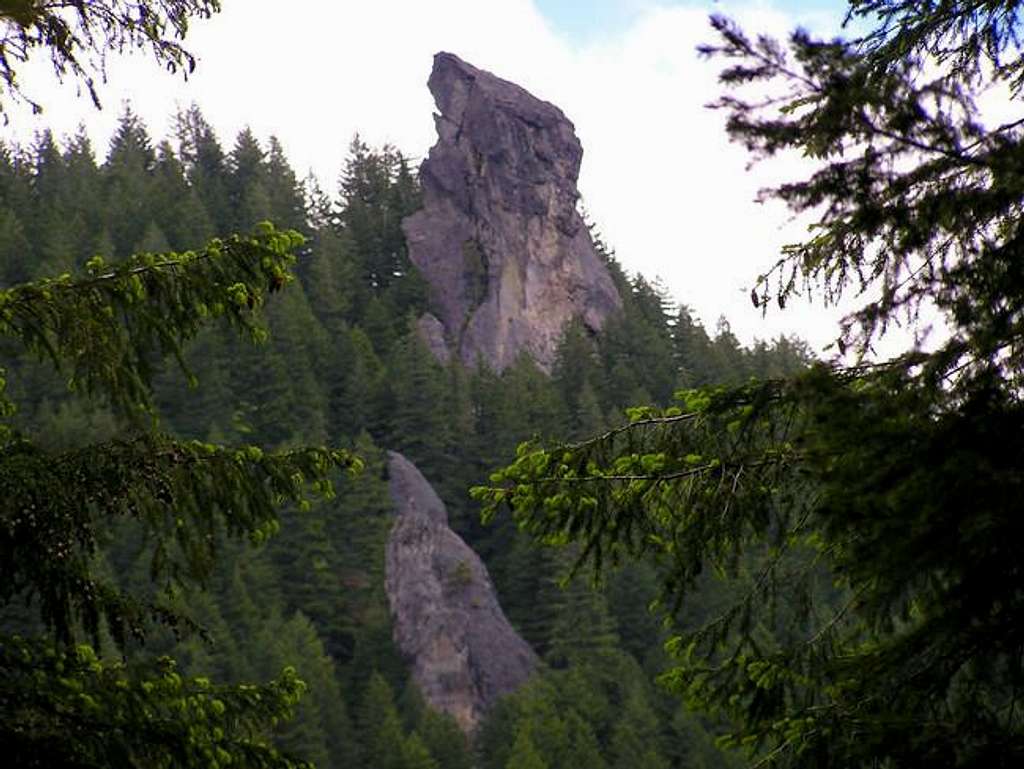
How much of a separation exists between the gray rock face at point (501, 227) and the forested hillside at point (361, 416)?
2523mm

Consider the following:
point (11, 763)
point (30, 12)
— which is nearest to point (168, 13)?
point (30, 12)

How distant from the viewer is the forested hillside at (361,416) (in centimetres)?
4994

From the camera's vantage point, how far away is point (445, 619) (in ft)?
204

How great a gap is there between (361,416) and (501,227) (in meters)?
17.8

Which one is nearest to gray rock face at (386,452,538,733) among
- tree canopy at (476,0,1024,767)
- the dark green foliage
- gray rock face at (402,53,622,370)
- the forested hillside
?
the forested hillside

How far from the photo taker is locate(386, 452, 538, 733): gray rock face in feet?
199

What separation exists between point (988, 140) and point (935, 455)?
910 mm

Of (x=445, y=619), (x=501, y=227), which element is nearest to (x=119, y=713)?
(x=445, y=619)

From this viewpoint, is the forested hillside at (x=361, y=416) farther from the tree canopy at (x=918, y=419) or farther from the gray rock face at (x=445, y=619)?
the tree canopy at (x=918, y=419)

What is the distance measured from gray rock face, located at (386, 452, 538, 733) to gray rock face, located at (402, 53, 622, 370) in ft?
65.7

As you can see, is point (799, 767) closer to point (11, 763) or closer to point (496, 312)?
point (11, 763)

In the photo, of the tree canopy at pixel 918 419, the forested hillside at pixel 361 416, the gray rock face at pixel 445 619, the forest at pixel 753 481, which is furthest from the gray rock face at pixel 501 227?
the tree canopy at pixel 918 419

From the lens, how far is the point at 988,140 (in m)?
3.95

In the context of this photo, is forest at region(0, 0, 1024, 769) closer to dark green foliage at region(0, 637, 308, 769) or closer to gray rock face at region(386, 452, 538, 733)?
dark green foliage at region(0, 637, 308, 769)
